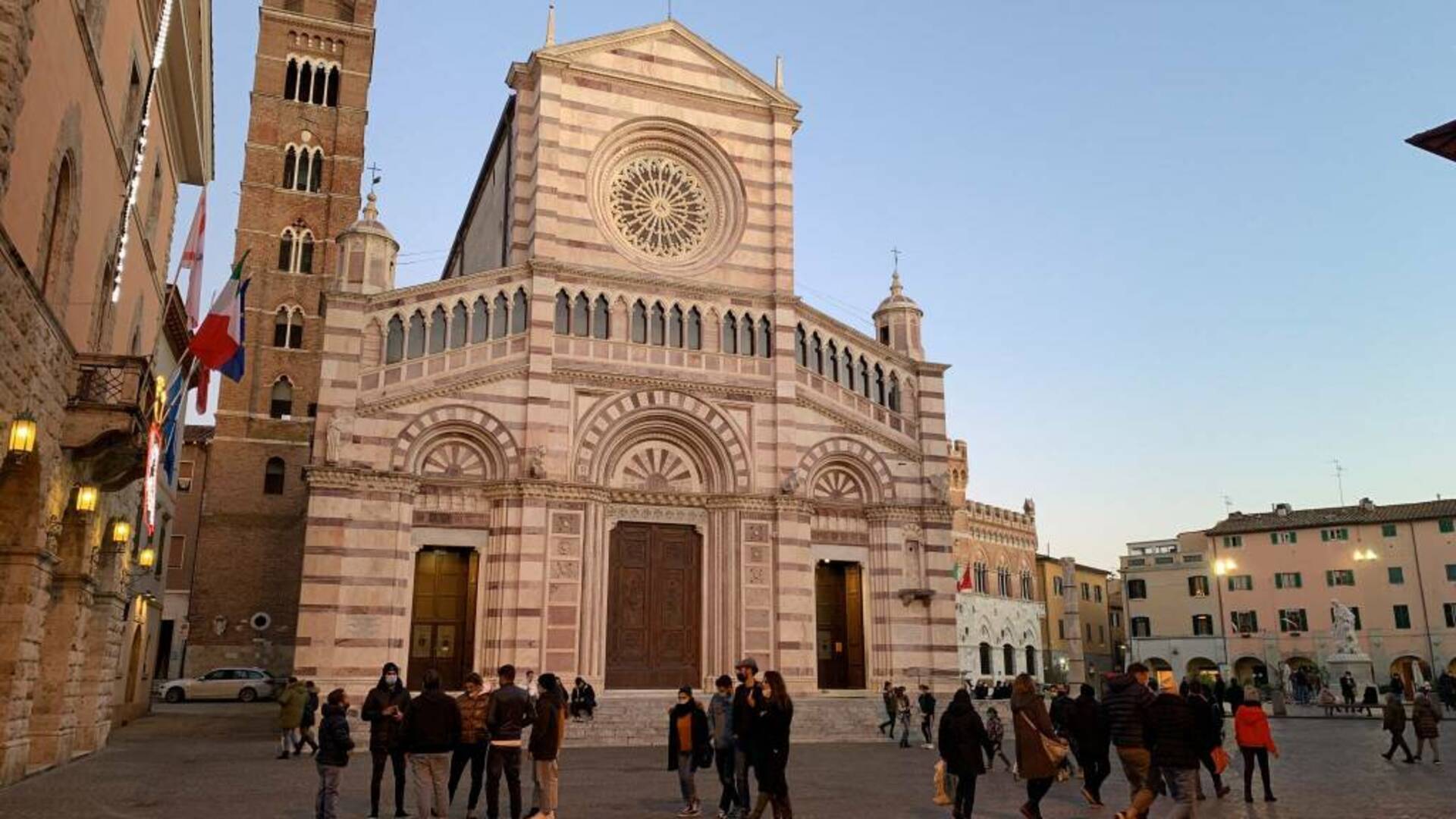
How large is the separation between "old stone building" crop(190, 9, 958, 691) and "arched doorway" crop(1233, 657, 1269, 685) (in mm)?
35155

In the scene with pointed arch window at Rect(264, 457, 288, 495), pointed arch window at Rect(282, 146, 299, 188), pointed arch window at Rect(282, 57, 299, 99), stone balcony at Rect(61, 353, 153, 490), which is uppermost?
pointed arch window at Rect(282, 57, 299, 99)

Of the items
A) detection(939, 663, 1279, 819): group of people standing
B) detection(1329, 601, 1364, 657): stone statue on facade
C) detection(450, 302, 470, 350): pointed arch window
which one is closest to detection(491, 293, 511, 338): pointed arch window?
detection(450, 302, 470, 350): pointed arch window

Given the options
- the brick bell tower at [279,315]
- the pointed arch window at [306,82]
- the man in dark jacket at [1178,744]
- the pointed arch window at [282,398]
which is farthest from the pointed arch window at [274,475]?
the man in dark jacket at [1178,744]

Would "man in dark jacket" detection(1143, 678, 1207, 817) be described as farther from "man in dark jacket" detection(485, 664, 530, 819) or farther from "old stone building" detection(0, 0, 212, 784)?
"old stone building" detection(0, 0, 212, 784)

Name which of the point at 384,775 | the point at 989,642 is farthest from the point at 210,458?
the point at 989,642

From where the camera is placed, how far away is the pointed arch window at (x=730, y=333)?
94.5 feet

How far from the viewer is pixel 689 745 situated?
40.3 ft

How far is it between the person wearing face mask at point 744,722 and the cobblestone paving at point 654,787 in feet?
3.54

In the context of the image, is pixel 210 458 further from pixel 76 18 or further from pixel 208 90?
pixel 76 18

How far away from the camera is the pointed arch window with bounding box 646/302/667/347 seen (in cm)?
2800

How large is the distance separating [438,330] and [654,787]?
15.0m

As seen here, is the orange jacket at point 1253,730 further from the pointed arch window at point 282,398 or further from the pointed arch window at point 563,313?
the pointed arch window at point 282,398

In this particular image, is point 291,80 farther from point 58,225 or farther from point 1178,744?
point 1178,744

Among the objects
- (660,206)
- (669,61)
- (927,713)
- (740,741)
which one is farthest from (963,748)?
(669,61)
